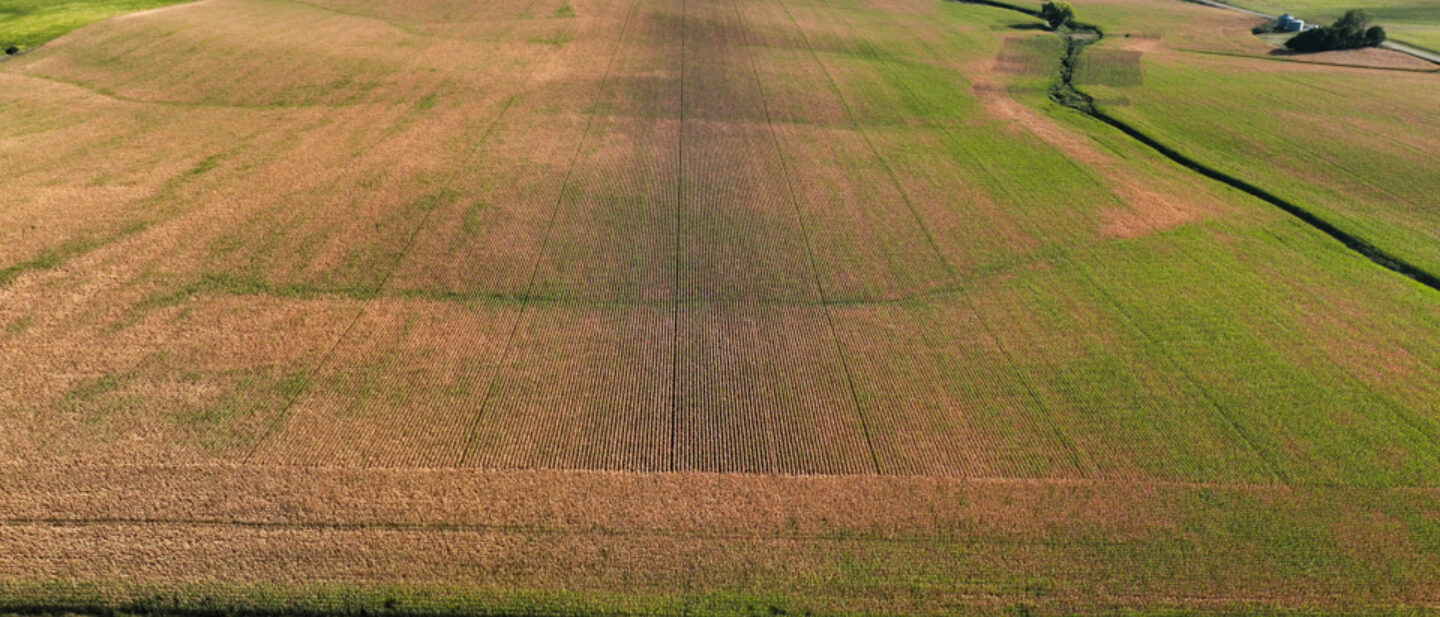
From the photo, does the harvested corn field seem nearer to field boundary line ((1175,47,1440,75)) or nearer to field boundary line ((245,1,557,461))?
field boundary line ((245,1,557,461))

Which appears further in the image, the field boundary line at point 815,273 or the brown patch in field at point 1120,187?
the brown patch in field at point 1120,187

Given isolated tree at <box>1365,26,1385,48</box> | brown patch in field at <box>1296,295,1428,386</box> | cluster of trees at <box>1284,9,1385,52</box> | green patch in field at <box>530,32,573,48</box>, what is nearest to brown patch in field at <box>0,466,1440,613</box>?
brown patch in field at <box>1296,295,1428,386</box>

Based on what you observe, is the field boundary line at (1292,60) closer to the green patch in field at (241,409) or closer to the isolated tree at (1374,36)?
the isolated tree at (1374,36)

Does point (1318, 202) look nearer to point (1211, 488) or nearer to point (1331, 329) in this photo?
point (1331, 329)

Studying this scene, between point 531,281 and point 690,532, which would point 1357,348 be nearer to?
point 690,532

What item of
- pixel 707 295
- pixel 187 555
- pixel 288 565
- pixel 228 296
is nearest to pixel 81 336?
pixel 228 296

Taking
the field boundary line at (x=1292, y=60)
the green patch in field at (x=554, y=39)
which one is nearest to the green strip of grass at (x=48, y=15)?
the green patch in field at (x=554, y=39)
